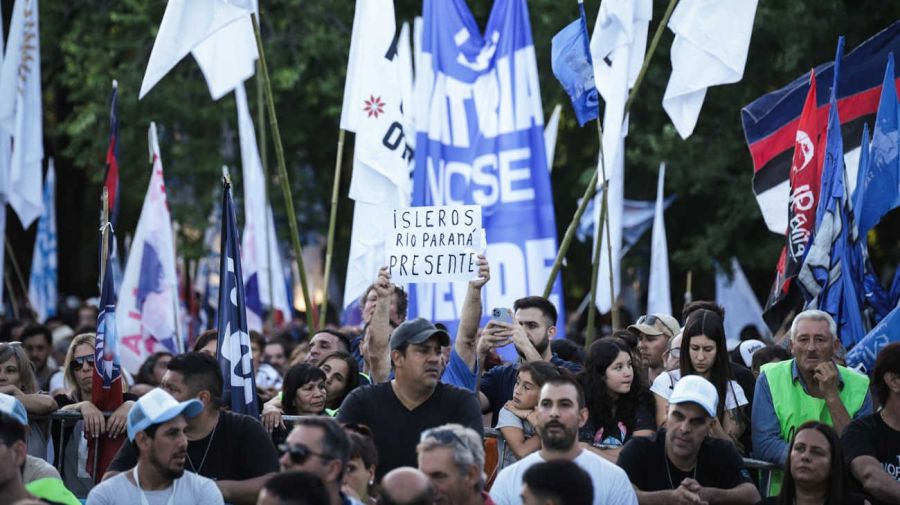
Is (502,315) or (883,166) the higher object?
(883,166)

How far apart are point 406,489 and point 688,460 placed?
8.46 ft

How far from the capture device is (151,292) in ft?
51.3

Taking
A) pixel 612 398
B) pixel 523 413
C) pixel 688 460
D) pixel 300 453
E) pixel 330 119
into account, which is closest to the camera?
pixel 300 453

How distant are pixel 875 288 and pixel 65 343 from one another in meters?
8.37

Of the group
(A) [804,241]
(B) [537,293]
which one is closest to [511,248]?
(B) [537,293]

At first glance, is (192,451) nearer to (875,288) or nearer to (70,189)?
(875,288)

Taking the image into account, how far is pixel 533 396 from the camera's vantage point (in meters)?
8.58

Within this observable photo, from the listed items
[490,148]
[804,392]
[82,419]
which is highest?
[490,148]

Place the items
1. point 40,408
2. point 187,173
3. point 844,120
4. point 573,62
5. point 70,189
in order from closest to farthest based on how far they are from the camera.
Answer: point 40,408 < point 573,62 < point 844,120 < point 187,173 < point 70,189

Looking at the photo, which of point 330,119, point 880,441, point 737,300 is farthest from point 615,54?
point 330,119

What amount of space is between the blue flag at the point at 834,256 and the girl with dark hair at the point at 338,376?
3521mm

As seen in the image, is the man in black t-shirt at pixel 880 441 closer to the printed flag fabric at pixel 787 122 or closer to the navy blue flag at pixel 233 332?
the navy blue flag at pixel 233 332

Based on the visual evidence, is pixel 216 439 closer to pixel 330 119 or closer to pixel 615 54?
pixel 615 54

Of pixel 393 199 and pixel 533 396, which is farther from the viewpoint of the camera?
pixel 393 199
